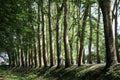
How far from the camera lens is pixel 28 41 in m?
33.5

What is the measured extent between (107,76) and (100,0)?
4.68m

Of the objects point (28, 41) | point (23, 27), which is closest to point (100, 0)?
point (23, 27)

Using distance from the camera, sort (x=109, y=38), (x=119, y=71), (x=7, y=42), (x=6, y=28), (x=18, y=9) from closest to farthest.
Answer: (x=119, y=71)
(x=109, y=38)
(x=18, y=9)
(x=6, y=28)
(x=7, y=42)

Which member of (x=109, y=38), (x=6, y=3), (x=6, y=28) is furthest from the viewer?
(x=6, y=28)

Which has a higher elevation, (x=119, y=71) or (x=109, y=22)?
(x=109, y=22)

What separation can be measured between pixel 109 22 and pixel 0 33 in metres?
10.4

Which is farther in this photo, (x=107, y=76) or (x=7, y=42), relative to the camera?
(x=7, y=42)

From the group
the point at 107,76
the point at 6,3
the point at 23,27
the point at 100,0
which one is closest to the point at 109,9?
the point at 100,0

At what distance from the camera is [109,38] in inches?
754

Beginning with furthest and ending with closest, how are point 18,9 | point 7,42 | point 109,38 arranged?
point 7,42, point 18,9, point 109,38

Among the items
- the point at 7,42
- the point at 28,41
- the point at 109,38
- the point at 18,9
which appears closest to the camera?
the point at 109,38

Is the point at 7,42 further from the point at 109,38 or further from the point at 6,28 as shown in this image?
the point at 109,38

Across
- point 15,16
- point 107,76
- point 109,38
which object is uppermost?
point 15,16

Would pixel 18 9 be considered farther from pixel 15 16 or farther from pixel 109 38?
pixel 109 38
